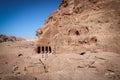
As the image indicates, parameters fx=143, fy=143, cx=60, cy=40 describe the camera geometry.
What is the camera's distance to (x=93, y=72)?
12203 millimetres

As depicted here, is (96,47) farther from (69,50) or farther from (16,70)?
(16,70)

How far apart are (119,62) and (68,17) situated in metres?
16.9

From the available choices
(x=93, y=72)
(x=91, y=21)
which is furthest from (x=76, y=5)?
(x=93, y=72)

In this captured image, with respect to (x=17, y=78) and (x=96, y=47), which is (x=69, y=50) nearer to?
(x=96, y=47)

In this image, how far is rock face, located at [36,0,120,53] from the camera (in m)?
20.5

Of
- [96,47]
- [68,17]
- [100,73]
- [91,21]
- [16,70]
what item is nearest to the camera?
[100,73]

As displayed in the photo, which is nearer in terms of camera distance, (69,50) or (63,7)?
(69,50)

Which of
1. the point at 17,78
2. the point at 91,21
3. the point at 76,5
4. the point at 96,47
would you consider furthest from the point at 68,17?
the point at 17,78

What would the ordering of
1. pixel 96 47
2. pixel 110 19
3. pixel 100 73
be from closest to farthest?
pixel 100 73
pixel 96 47
pixel 110 19

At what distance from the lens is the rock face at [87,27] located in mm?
20453

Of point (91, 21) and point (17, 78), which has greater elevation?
point (91, 21)

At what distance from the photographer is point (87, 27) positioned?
23500 mm

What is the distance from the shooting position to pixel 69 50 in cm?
2425

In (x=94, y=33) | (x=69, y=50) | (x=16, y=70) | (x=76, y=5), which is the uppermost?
(x=76, y=5)
